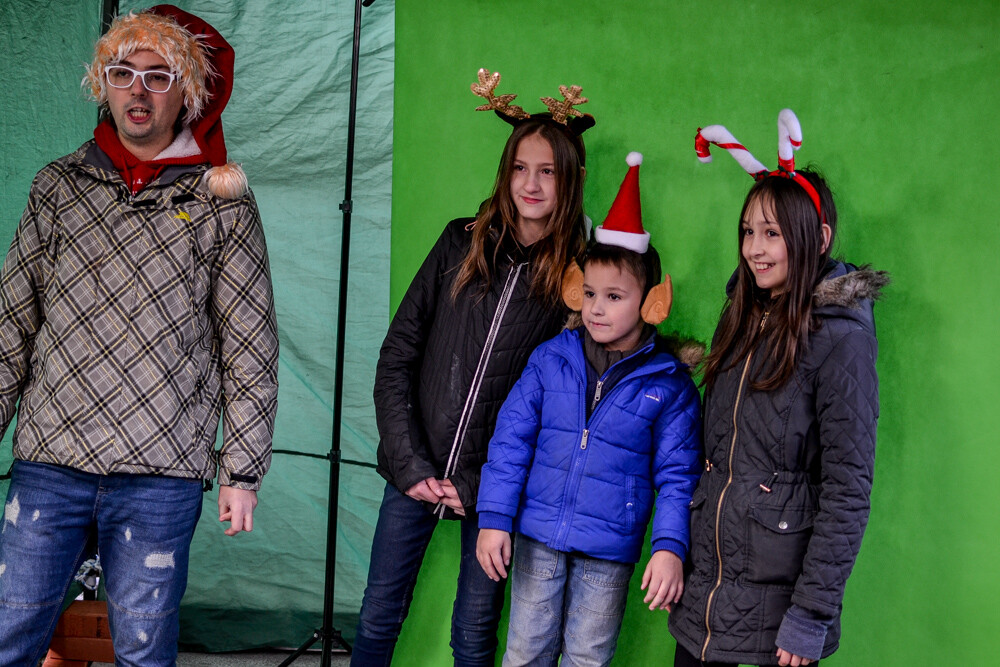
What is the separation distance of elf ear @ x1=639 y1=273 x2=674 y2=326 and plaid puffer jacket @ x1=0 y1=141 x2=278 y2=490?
892 mm

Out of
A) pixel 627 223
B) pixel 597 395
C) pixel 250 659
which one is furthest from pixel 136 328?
pixel 250 659

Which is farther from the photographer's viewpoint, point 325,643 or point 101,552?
point 325,643

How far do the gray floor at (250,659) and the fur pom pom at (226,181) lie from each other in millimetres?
1800

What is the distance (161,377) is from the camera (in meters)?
2.06

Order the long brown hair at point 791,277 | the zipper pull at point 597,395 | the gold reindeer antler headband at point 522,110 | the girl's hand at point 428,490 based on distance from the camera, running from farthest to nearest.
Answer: the gold reindeer antler headband at point 522,110 → the girl's hand at point 428,490 → the zipper pull at point 597,395 → the long brown hair at point 791,277

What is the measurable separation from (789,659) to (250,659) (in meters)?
2.03

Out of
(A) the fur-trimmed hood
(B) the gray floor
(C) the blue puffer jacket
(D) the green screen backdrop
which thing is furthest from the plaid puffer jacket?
(B) the gray floor

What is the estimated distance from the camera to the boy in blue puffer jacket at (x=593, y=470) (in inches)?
86.7

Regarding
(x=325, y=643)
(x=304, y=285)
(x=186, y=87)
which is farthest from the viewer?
(x=304, y=285)

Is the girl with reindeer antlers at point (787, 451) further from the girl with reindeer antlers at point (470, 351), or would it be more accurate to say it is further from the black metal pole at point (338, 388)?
the black metal pole at point (338, 388)

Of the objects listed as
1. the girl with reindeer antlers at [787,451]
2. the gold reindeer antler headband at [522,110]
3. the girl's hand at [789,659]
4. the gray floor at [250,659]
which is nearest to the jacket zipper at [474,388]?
the gold reindeer antler headband at [522,110]

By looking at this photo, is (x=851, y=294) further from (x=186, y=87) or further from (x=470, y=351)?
(x=186, y=87)

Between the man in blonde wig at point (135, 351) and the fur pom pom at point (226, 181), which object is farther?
the fur pom pom at point (226, 181)

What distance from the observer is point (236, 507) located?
209cm
